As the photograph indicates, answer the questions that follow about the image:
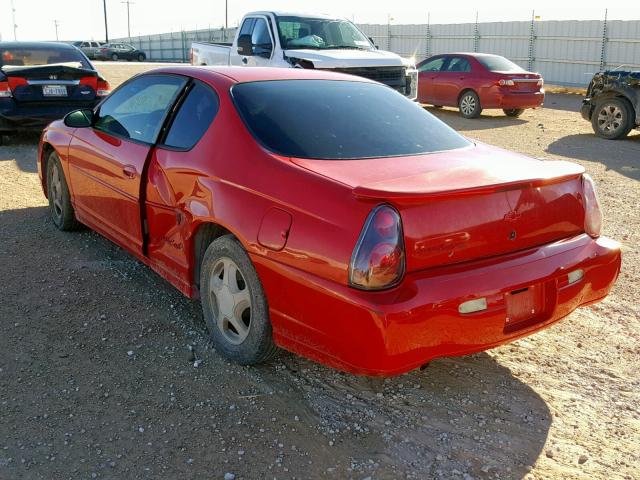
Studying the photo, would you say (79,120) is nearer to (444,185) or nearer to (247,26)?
(444,185)

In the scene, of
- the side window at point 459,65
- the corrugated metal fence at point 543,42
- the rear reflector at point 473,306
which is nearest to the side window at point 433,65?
the side window at point 459,65

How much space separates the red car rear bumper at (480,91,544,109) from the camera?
48.1ft

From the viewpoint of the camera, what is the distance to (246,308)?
11.2 ft

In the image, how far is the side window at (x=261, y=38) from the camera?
36.0 feet

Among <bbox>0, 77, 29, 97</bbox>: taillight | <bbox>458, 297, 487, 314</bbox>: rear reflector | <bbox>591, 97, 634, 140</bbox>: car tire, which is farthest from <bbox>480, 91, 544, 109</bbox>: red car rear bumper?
<bbox>458, 297, 487, 314</bbox>: rear reflector

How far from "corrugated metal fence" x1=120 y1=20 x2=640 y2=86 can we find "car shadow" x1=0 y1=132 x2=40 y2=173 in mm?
17322

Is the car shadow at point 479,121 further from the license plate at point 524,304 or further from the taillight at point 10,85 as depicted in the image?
the license plate at point 524,304

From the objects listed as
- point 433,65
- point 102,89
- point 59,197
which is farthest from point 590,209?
point 433,65

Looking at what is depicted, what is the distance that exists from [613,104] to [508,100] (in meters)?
3.06

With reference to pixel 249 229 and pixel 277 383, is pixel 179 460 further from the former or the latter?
pixel 249 229

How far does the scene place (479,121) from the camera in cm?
1485

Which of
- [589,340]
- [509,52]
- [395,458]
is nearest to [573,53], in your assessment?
[509,52]

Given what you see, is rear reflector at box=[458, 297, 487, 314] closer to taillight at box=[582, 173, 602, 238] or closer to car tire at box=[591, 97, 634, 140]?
taillight at box=[582, 173, 602, 238]

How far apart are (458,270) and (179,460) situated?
144 centimetres
